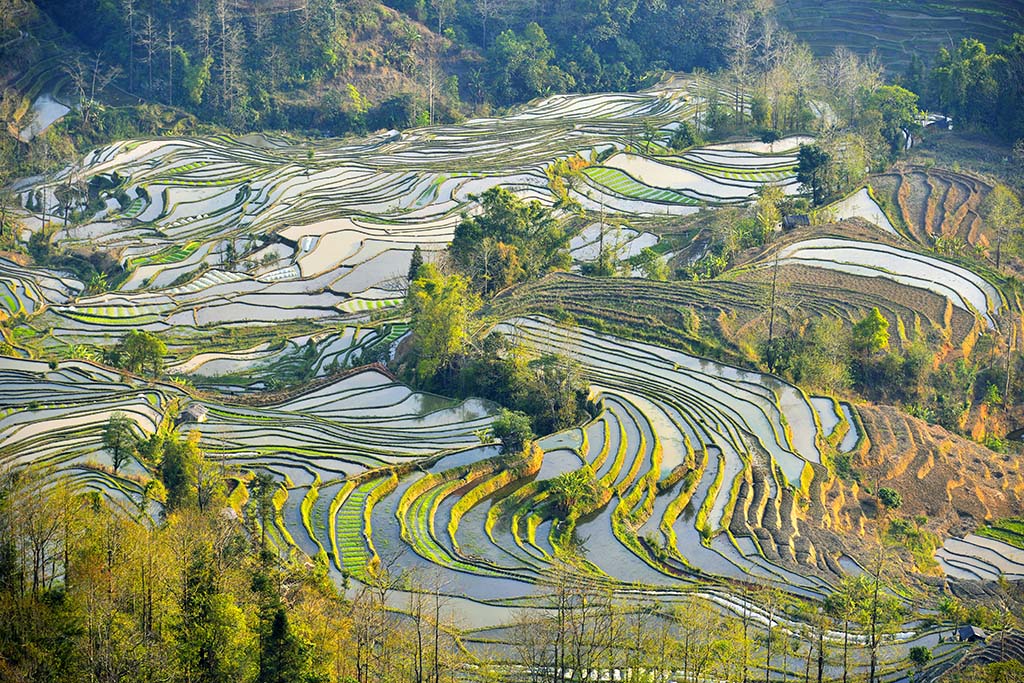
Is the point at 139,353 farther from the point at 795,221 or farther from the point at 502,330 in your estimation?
the point at 795,221

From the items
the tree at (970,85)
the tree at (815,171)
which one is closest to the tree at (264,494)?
the tree at (815,171)

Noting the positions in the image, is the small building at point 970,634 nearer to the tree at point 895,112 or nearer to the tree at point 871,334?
the tree at point 871,334

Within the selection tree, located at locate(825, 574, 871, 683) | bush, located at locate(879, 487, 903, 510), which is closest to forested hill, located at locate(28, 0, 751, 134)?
bush, located at locate(879, 487, 903, 510)

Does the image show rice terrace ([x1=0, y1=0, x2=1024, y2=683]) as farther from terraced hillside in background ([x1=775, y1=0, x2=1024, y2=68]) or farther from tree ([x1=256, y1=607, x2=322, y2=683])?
terraced hillside in background ([x1=775, y1=0, x2=1024, y2=68])

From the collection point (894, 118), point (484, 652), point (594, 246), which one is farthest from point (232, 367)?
point (894, 118)

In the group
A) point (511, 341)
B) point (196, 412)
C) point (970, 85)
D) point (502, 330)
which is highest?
point (970, 85)

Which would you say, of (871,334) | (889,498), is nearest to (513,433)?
(889,498)

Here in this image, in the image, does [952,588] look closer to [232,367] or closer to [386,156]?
[232,367]
